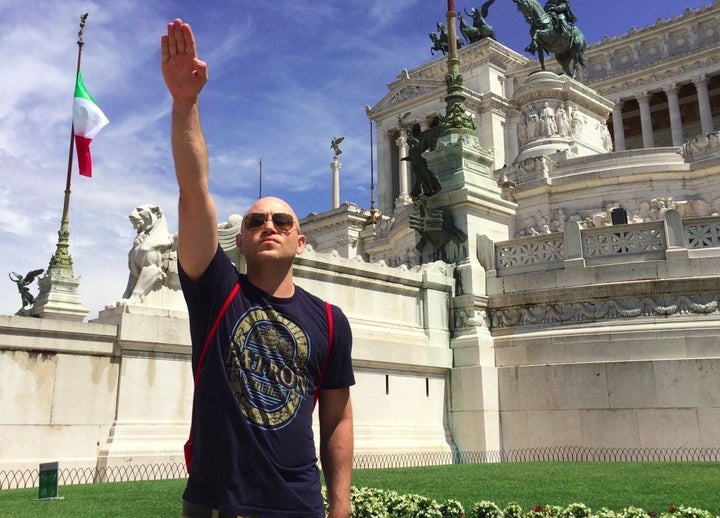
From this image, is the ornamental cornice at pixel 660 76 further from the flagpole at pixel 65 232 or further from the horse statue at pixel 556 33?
the flagpole at pixel 65 232

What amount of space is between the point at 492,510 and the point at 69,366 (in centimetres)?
738

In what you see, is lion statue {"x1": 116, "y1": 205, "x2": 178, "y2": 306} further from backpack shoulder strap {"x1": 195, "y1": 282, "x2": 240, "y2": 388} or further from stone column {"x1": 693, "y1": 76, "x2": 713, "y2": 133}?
stone column {"x1": 693, "y1": 76, "x2": 713, "y2": 133}

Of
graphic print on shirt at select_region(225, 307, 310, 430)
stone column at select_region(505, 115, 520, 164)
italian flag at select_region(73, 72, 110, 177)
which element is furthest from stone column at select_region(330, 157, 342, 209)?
graphic print on shirt at select_region(225, 307, 310, 430)

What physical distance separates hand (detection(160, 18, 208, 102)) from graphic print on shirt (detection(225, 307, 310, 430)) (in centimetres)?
98

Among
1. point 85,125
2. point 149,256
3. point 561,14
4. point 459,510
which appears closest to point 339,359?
point 459,510

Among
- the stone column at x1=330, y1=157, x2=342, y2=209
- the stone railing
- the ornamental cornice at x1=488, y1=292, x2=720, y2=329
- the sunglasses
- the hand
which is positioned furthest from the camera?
the stone column at x1=330, y1=157, x2=342, y2=209

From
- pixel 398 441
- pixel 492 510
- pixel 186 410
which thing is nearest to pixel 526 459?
pixel 398 441

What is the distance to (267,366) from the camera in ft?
10.5

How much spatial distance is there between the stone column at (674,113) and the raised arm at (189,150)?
72.1 metres

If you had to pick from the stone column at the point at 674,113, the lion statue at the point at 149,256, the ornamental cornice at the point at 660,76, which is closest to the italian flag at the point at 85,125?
the lion statue at the point at 149,256

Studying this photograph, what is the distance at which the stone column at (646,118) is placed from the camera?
71500 millimetres

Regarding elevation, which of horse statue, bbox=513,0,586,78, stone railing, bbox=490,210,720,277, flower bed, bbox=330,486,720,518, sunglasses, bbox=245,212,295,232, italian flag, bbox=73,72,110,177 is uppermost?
horse statue, bbox=513,0,586,78

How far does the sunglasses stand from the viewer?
3.43m

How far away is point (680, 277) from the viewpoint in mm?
14922
